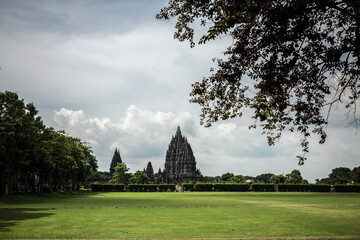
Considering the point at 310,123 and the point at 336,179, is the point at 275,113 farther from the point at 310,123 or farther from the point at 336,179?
the point at 336,179

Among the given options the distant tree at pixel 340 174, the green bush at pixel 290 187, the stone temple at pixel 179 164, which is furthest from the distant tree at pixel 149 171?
the distant tree at pixel 340 174

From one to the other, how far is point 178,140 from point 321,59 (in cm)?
12570

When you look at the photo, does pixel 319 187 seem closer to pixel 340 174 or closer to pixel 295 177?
pixel 295 177

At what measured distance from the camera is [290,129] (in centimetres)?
1026

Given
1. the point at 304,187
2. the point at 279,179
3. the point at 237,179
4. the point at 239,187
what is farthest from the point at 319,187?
the point at 279,179

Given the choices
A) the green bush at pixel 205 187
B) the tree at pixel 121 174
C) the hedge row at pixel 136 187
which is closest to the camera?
the green bush at pixel 205 187

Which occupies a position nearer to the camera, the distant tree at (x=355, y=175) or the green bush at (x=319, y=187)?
the green bush at (x=319, y=187)

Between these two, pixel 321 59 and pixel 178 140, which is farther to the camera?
pixel 178 140

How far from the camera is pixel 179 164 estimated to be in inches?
4823

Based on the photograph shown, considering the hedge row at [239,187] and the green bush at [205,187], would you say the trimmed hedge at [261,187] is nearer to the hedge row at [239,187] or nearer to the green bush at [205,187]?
the hedge row at [239,187]

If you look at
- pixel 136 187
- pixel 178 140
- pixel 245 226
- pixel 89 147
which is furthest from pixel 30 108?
pixel 178 140

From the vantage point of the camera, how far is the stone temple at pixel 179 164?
386 feet

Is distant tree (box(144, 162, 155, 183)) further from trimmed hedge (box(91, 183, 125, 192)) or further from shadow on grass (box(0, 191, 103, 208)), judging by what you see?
shadow on grass (box(0, 191, 103, 208))

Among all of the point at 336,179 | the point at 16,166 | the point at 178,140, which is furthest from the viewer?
the point at 178,140
